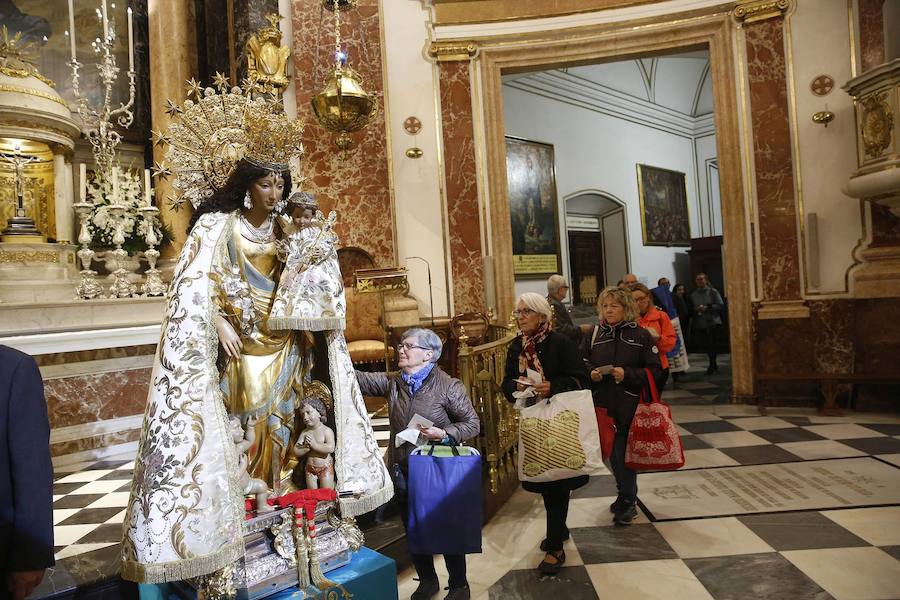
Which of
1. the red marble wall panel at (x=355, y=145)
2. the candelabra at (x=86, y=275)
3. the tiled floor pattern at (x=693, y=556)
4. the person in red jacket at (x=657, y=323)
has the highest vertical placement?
the red marble wall panel at (x=355, y=145)

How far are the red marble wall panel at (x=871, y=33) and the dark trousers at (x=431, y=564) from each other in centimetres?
742

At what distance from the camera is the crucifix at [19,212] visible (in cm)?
601

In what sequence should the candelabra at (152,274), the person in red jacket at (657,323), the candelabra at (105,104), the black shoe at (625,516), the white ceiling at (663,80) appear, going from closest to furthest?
the black shoe at (625,516) < the person in red jacket at (657,323) < the candelabra at (105,104) < the candelabra at (152,274) < the white ceiling at (663,80)

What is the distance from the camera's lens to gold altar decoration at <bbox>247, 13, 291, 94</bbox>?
23.7 feet

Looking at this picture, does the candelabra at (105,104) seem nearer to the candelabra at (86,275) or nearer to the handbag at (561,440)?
the candelabra at (86,275)

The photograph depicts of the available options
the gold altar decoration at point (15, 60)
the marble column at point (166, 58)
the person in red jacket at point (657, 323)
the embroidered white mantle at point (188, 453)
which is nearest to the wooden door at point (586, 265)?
the person in red jacket at point (657, 323)

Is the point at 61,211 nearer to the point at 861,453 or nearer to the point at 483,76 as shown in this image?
the point at 483,76

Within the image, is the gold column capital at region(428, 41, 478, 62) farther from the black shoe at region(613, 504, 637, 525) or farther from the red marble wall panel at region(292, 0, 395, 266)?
the black shoe at region(613, 504, 637, 525)

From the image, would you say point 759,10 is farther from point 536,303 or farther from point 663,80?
point 663,80

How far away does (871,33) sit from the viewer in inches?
269

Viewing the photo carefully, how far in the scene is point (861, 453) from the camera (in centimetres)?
504

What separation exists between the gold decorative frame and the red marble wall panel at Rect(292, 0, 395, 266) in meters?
1.44

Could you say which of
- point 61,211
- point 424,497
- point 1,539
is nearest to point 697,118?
point 61,211

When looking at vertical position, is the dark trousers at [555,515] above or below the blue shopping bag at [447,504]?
below
